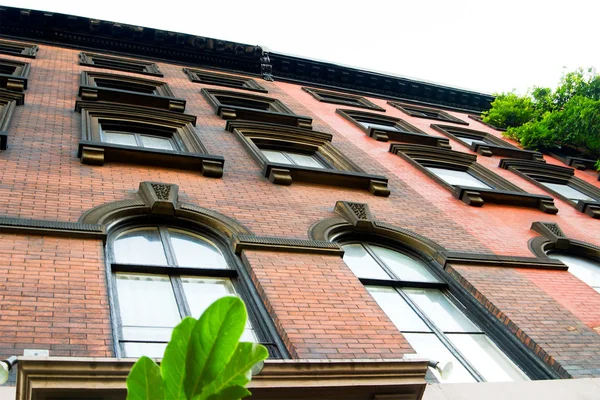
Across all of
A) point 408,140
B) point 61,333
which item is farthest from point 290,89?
point 61,333

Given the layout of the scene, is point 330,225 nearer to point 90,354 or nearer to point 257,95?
point 90,354

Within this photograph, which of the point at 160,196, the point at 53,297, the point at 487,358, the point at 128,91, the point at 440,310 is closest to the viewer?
the point at 53,297

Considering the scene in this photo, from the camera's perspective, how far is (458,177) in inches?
601

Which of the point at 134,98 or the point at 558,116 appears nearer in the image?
the point at 134,98

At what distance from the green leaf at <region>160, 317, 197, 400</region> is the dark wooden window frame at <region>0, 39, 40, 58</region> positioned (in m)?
16.6

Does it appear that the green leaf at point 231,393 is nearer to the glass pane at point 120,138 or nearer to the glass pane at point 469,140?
the glass pane at point 120,138

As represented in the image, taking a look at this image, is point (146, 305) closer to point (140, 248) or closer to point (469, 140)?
point (140, 248)

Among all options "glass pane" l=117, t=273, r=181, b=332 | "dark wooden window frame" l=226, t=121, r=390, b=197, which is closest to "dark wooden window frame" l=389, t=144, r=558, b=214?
"dark wooden window frame" l=226, t=121, r=390, b=197

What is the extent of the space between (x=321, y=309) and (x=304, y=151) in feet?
23.9

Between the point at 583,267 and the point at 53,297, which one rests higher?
the point at 53,297

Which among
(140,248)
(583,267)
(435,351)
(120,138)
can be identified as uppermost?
(120,138)

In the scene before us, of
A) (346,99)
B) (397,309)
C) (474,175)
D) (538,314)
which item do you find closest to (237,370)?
(397,309)

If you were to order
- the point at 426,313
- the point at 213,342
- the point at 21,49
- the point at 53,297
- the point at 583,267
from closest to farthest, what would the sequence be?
the point at 213,342, the point at 53,297, the point at 426,313, the point at 583,267, the point at 21,49

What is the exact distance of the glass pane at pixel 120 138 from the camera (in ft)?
38.3
